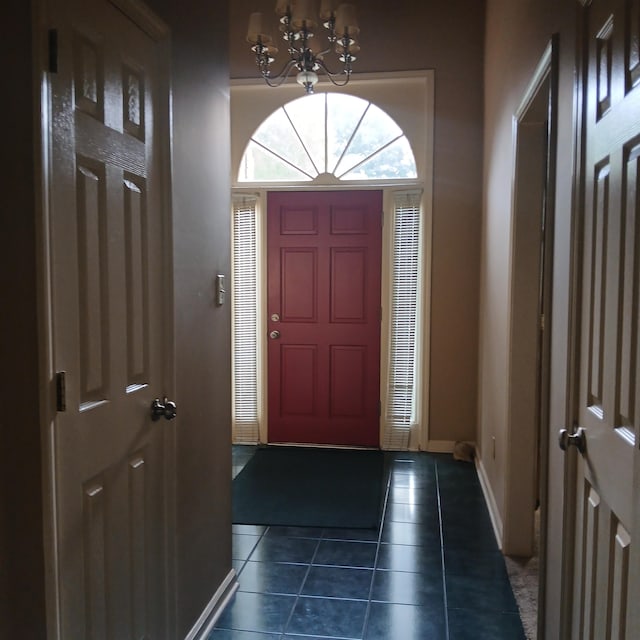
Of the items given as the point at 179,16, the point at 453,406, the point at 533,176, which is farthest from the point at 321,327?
the point at 179,16

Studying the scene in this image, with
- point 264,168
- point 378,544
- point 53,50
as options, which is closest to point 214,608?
point 378,544

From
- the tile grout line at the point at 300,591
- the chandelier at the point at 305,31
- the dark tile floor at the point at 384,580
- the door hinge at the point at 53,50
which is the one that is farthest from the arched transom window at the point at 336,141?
the door hinge at the point at 53,50

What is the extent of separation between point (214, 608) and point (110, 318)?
139 cm

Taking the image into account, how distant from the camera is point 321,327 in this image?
4.90 meters

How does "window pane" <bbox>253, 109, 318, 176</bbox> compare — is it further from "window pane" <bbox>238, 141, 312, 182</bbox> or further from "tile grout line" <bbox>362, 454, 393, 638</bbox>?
"tile grout line" <bbox>362, 454, 393, 638</bbox>

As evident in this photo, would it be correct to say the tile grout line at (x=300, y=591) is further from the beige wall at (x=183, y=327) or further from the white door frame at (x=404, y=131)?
the white door frame at (x=404, y=131)

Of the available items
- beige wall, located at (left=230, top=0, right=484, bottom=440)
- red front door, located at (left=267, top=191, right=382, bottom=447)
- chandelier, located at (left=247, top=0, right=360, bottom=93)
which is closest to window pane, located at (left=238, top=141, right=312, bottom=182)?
red front door, located at (left=267, top=191, right=382, bottom=447)

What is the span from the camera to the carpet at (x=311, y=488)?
3.45 m

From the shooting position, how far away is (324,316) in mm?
4891

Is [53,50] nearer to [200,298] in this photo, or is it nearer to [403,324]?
[200,298]

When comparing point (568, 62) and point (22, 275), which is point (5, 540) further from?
point (568, 62)

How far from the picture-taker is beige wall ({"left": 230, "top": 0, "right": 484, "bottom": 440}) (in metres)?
4.57

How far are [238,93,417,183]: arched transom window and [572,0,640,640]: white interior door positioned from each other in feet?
10.5

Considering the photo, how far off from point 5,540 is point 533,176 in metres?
2.53
